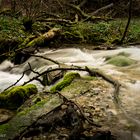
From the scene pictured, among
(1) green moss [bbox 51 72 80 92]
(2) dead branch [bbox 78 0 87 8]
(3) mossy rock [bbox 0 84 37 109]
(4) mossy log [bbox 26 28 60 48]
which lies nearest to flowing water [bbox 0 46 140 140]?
(4) mossy log [bbox 26 28 60 48]

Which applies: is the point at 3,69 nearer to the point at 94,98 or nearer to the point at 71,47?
the point at 71,47

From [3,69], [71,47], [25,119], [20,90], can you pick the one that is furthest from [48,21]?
[25,119]

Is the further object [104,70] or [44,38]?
[44,38]

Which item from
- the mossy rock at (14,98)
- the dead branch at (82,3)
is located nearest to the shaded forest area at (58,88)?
the mossy rock at (14,98)

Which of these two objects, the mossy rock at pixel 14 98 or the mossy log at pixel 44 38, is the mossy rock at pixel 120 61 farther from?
the mossy rock at pixel 14 98

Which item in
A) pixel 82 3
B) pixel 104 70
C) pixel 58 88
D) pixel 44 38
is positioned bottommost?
pixel 104 70

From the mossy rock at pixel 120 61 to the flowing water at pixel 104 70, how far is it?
20 cm

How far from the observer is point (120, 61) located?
10523mm

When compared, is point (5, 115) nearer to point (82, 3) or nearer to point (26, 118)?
point (26, 118)

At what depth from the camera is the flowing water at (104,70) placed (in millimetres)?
6086

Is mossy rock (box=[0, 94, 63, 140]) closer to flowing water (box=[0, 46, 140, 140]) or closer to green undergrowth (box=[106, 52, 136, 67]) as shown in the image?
flowing water (box=[0, 46, 140, 140])

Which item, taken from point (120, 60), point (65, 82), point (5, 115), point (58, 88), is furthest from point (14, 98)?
point (120, 60)

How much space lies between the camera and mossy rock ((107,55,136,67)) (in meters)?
10.3

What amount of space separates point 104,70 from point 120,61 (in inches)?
56.9
